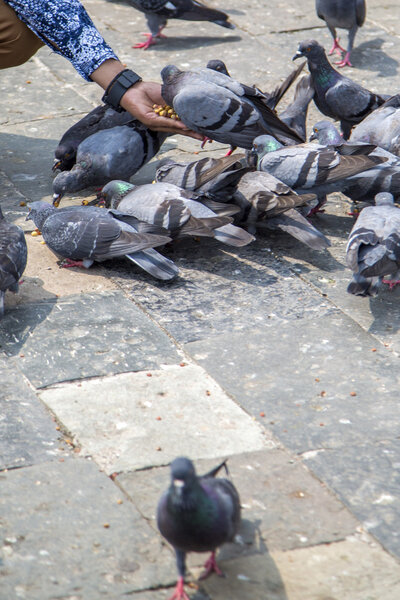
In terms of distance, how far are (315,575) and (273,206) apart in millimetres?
2561

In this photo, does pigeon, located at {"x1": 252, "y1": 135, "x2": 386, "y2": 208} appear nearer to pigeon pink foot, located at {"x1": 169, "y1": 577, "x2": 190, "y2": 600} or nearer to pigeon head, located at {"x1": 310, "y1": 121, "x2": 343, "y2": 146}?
pigeon head, located at {"x1": 310, "y1": 121, "x2": 343, "y2": 146}

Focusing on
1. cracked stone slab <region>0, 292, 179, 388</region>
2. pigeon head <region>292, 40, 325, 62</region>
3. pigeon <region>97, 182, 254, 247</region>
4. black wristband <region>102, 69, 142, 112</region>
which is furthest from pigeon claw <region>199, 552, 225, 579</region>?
pigeon head <region>292, 40, 325, 62</region>

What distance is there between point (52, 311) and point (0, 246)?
0.43m

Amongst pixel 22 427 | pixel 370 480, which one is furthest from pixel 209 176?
pixel 370 480

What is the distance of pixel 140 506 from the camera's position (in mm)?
3186

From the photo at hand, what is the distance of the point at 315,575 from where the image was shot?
2.88 meters

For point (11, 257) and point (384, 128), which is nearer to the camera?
point (11, 257)

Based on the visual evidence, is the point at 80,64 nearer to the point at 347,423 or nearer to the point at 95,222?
the point at 95,222

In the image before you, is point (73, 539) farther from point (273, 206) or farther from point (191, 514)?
point (273, 206)

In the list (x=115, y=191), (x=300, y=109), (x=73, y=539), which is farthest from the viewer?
(x=300, y=109)

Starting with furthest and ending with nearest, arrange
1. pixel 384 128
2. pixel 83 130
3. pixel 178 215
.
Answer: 1. pixel 83 130
2. pixel 384 128
3. pixel 178 215

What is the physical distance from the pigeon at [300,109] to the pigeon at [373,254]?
175 centimetres

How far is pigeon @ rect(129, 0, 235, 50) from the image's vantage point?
8.15 m

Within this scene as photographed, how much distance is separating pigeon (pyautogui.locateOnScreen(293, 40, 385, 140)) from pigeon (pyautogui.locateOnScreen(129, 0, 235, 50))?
6.65ft
